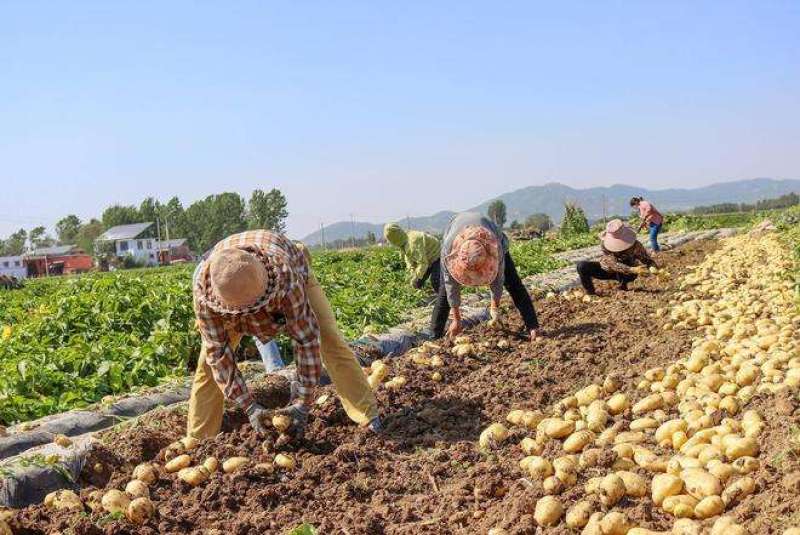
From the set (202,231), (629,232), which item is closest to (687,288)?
(629,232)

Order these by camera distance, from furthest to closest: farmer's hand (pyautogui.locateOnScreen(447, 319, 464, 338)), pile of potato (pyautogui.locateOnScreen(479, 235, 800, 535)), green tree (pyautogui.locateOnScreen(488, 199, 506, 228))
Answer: green tree (pyautogui.locateOnScreen(488, 199, 506, 228)), farmer's hand (pyautogui.locateOnScreen(447, 319, 464, 338)), pile of potato (pyautogui.locateOnScreen(479, 235, 800, 535))

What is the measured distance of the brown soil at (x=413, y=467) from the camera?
9.62 feet

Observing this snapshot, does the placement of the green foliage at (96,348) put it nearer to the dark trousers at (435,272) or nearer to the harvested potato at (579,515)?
the dark trousers at (435,272)

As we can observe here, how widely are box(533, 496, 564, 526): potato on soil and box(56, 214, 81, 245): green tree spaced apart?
112979 mm

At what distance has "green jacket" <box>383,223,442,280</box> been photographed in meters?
8.59

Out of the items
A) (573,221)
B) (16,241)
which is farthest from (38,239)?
(573,221)

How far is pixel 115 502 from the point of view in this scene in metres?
3.23

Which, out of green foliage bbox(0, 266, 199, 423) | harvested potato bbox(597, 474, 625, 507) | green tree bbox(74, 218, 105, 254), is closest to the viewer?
harvested potato bbox(597, 474, 625, 507)

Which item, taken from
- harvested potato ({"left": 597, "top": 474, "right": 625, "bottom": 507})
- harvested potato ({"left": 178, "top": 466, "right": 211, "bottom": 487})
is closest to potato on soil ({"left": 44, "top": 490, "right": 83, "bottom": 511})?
harvested potato ({"left": 178, "top": 466, "right": 211, "bottom": 487})

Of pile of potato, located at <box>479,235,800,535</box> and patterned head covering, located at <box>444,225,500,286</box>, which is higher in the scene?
patterned head covering, located at <box>444,225,500,286</box>

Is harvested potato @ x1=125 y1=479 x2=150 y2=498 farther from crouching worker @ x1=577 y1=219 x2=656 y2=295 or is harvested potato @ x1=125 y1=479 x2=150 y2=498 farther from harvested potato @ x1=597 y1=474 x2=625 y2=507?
crouching worker @ x1=577 y1=219 x2=656 y2=295

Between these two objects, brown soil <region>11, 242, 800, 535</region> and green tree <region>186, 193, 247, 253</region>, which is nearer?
brown soil <region>11, 242, 800, 535</region>

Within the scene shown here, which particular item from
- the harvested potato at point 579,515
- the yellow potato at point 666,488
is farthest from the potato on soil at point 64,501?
the yellow potato at point 666,488

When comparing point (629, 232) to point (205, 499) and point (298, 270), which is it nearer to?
point (298, 270)
